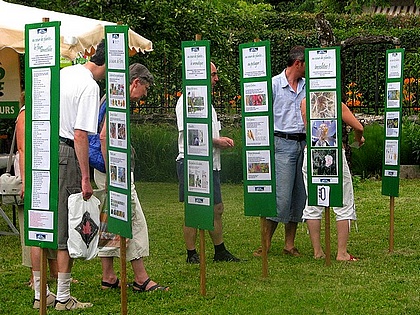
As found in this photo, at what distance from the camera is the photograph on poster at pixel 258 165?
7.97 metres

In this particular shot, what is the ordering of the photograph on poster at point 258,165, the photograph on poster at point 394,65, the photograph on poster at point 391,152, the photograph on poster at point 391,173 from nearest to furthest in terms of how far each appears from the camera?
the photograph on poster at point 258,165
the photograph on poster at point 394,65
the photograph on poster at point 391,152
the photograph on poster at point 391,173

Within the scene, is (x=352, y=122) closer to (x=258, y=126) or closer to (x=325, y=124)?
(x=325, y=124)

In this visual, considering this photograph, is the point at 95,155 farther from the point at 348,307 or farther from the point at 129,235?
the point at 348,307

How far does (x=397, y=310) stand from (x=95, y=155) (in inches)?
96.5

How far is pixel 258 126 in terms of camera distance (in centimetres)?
793

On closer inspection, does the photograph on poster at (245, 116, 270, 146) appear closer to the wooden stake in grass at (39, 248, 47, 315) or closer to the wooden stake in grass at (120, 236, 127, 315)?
the wooden stake in grass at (120, 236, 127, 315)

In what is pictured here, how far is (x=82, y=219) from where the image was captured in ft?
22.1

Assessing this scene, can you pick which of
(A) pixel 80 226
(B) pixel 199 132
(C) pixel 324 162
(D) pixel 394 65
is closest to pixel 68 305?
(A) pixel 80 226

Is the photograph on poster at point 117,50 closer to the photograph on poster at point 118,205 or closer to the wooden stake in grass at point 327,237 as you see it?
the photograph on poster at point 118,205

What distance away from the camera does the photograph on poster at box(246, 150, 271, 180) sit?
7.97 metres

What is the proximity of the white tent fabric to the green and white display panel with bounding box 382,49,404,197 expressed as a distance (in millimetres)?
3295

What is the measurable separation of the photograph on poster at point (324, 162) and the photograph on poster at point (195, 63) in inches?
59.5

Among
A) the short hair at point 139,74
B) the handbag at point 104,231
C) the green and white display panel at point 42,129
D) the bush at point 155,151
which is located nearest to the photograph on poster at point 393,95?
the short hair at point 139,74

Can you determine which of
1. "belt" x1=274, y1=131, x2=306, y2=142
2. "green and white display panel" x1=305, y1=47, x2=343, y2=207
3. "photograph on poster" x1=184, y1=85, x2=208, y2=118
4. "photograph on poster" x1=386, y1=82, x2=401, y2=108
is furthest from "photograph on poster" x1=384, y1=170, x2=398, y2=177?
"photograph on poster" x1=184, y1=85, x2=208, y2=118
